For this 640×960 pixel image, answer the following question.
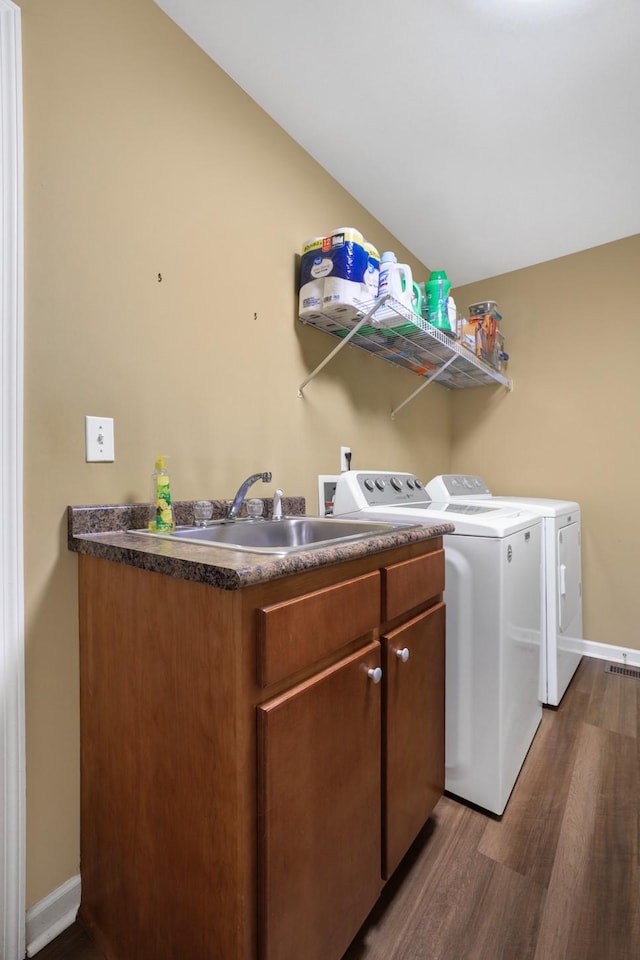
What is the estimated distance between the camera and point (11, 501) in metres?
0.93

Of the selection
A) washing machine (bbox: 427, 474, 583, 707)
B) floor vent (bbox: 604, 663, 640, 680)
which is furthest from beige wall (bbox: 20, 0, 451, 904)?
floor vent (bbox: 604, 663, 640, 680)

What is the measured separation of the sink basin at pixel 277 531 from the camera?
115cm

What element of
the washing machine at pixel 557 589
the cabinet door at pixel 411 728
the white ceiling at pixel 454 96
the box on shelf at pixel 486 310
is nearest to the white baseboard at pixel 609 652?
the washing machine at pixel 557 589

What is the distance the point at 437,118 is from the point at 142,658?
6.70 ft

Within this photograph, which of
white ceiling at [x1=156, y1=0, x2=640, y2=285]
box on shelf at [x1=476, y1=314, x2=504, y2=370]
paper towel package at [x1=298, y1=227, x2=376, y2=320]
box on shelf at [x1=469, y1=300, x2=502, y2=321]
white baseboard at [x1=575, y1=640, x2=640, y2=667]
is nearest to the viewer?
white ceiling at [x1=156, y1=0, x2=640, y2=285]

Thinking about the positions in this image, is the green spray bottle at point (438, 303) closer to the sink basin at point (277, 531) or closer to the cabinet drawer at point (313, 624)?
the sink basin at point (277, 531)

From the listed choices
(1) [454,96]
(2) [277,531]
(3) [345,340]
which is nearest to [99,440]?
(2) [277,531]

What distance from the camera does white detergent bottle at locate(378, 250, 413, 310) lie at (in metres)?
1.63

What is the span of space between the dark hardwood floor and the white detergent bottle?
5.76 ft

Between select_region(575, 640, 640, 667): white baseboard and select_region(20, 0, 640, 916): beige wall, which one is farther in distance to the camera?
select_region(575, 640, 640, 667): white baseboard

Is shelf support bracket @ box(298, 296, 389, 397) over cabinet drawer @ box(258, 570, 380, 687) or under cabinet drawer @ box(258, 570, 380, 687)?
over

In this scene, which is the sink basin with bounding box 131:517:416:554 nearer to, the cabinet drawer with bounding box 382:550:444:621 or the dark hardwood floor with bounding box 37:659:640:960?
the cabinet drawer with bounding box 382:550:444:621

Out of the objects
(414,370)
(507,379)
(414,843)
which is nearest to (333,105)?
(414,370)

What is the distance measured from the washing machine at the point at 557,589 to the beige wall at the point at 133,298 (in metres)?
1.05
